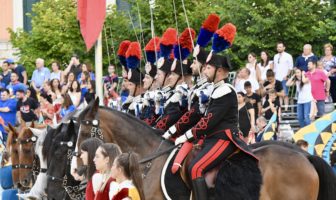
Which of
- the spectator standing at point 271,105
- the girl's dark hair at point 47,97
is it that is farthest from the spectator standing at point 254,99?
the girl's dark hair at point 47,97

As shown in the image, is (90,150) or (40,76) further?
(40,76)

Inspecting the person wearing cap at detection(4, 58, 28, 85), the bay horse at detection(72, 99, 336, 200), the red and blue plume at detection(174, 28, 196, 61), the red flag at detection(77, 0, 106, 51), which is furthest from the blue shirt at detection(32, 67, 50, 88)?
the bay horse at detection(72, 99, 336, 200)

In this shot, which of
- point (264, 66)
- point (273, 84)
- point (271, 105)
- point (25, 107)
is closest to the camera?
point (271, 105)

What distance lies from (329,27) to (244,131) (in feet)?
28.8

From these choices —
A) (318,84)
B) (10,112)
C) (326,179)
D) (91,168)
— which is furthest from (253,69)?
(91,168)

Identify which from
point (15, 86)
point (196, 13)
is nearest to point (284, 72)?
point (196, 13)

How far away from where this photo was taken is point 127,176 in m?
9.35

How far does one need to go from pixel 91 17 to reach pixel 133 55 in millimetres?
1097

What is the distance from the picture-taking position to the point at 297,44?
25.2 metres

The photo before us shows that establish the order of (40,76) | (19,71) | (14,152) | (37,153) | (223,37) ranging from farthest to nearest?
1. (19,71)
2. (40,76)
3. (14,152)
4. (37,153)
5. (223,37)

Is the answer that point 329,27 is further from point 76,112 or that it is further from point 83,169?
point 83,169

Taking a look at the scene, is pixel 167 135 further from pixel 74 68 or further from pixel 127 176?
pixel 74 68

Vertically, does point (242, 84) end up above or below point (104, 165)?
below

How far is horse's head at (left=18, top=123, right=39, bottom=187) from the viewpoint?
15539 mm
